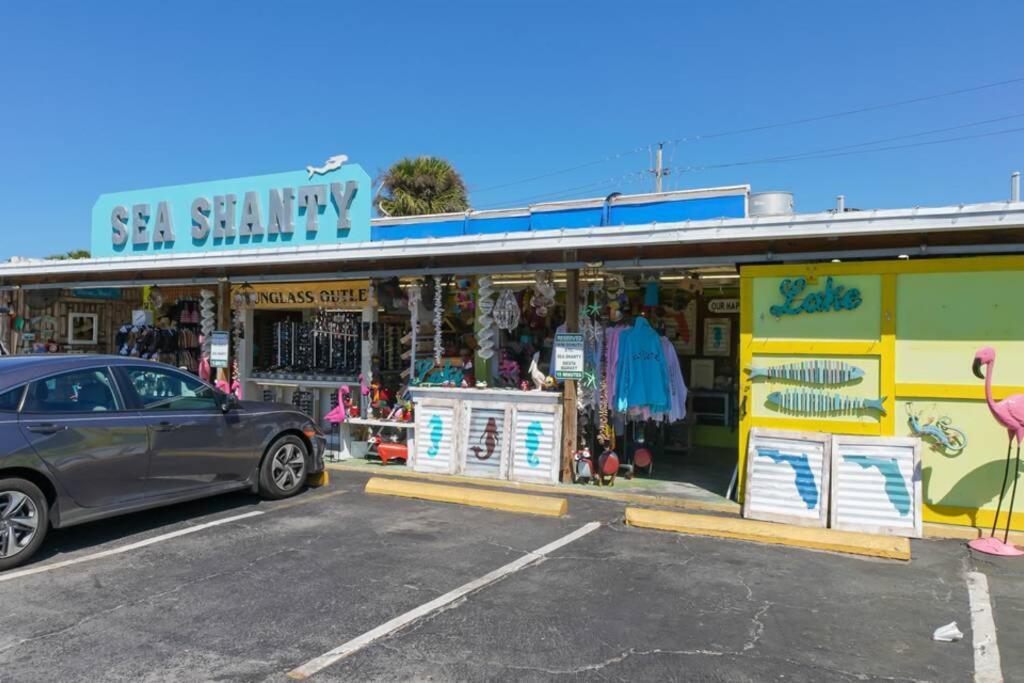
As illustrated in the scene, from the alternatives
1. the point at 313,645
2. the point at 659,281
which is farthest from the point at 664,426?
the point at 313,645

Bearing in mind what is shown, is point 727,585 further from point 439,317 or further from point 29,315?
point 29,315

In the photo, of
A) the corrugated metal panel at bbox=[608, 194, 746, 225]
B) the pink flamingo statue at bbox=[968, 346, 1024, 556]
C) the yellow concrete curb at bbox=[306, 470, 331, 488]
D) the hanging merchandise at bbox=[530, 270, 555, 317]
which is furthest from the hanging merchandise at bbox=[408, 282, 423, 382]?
the pink flamingo statue at bbox=[968, 346, 1024, 556]

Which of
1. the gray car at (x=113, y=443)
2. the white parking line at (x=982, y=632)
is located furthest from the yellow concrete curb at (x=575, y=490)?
the white parking line at (x=982, y=632)

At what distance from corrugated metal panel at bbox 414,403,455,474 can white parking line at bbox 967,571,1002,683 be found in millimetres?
5708

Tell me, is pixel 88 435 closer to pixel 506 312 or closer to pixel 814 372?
pixel 506 312

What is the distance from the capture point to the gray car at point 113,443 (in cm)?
556

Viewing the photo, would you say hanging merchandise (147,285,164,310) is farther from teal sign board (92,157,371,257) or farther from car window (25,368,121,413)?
car window (25,368,121,413)

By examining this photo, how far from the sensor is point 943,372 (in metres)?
6.70

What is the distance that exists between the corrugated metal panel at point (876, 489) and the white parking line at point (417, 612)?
2497 millimetres

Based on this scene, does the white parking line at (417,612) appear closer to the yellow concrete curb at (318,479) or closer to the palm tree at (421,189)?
the yellow concrete curb at (318,479)

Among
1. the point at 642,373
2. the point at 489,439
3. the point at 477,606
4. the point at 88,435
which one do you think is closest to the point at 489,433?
the point at 489,439

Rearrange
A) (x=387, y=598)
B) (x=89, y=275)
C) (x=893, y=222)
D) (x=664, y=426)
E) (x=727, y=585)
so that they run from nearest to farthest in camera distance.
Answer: (x=387, y=598), (x=727, y=585), (x=893, y=222), (x=664, y=426), (x=89, y=275)

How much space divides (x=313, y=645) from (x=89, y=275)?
454 inches

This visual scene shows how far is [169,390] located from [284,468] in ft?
5.24
